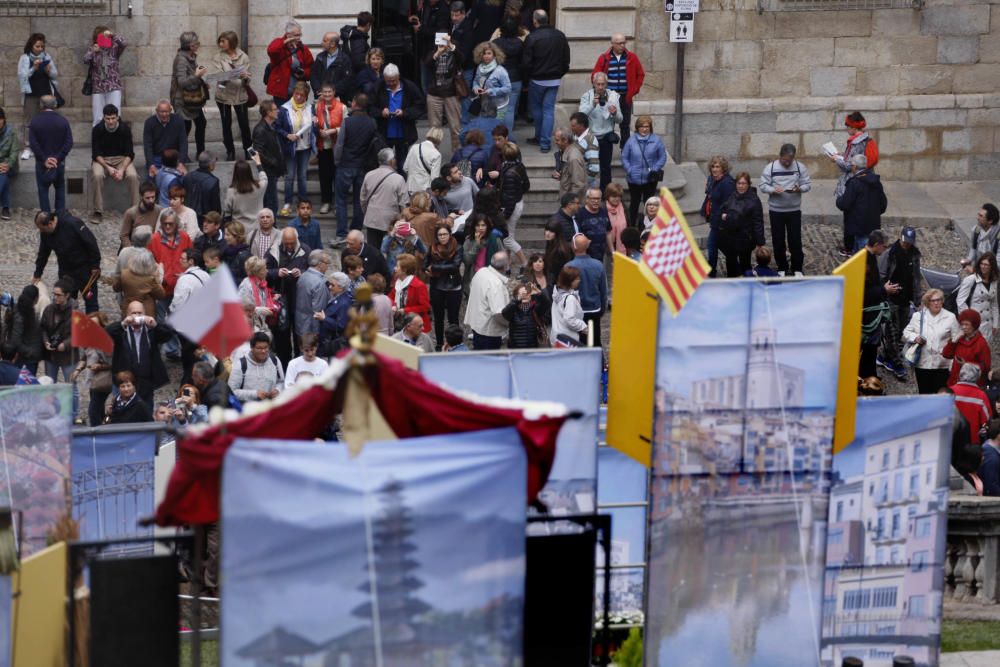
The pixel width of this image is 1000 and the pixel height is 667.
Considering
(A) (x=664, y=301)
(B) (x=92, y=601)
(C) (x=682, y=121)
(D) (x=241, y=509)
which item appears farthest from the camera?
(C) (x=682, y=121)

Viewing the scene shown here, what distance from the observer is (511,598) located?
11.3m

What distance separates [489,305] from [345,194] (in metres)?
4.49

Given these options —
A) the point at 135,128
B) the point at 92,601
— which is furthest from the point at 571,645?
the point at 135,128

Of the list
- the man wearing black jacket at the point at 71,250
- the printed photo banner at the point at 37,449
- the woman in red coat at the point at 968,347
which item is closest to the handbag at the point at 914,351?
the woman in red coat at the point at 968,347

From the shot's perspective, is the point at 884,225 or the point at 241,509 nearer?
the point at 241,509

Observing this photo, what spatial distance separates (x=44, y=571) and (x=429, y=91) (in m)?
13.7

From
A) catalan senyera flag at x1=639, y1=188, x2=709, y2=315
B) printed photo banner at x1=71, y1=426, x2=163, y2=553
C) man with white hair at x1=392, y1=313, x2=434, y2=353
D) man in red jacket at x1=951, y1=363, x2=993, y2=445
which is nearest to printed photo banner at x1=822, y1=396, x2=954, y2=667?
catalan senyera flag at x1=639, y1=188, x2=709, y2=315

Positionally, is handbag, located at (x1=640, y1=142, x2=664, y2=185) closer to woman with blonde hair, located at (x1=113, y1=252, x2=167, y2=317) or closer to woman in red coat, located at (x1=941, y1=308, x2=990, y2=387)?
woman in red coat, located at (x1=941, y1=308, x2=990, y2=387)

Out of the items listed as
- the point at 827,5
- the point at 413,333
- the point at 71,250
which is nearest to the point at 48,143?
the point at 71,250

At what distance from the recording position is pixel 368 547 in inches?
429

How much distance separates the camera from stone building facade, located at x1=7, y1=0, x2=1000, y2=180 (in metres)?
26.4

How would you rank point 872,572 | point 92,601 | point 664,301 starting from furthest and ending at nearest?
point 872,572
point 664,301
point 92,601

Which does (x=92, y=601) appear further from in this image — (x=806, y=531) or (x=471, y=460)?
(x=806, y=531)

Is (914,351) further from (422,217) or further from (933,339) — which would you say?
(422,217)
